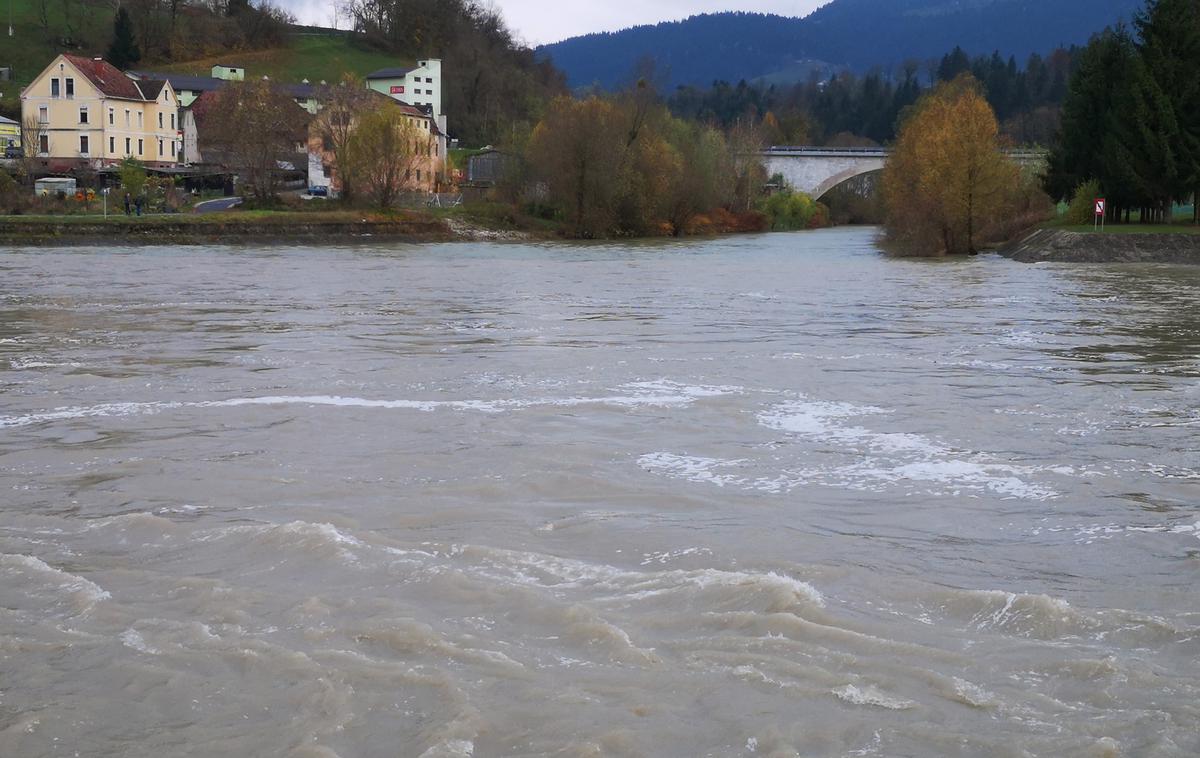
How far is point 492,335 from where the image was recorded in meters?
22.8

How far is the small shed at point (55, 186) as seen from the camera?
242ft

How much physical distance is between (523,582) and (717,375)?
997cm

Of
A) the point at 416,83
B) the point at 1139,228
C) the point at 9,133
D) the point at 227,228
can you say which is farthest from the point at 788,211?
the point at 9,133

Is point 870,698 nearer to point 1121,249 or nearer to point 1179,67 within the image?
point 1121,249

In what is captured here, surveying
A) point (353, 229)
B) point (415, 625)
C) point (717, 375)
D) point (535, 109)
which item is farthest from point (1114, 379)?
point (535, 109)

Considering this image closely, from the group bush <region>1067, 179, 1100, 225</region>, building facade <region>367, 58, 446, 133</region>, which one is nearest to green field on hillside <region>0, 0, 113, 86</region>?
building facade <region>367, 58, 446, 133</region>

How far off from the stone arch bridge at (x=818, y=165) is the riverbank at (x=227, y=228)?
58814mm

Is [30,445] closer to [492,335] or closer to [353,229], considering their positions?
[492,335]

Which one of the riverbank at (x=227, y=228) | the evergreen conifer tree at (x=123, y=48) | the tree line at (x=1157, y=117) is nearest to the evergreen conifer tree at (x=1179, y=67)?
the tree line at (x=1157, y=117)

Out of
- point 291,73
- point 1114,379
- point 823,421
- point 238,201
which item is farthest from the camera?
point 291,73

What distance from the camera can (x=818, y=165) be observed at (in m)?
126

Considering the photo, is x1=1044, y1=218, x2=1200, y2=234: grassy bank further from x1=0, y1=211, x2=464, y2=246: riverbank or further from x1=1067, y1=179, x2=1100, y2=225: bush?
x1=0, y1=211, x2=464, y2=246: riverbank

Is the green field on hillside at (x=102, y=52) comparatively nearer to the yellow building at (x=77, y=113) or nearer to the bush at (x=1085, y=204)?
the yellow building at (x=77, y=113)

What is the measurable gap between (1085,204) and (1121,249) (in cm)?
809
